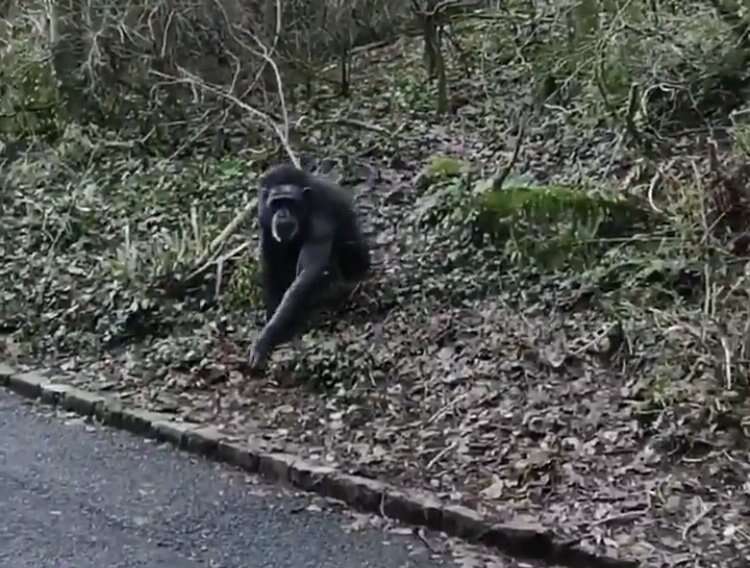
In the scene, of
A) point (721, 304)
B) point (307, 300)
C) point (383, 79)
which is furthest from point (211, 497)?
point (383, 79)

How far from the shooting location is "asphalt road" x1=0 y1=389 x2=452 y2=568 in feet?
18.7

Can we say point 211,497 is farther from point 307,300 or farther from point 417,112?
point 417,112

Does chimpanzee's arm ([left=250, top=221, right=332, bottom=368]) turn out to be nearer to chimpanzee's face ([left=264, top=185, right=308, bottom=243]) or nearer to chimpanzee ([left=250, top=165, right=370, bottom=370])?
chimpanzee ([left=250, top=165, right=370, bottom=370])

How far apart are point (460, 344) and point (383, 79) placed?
6336 millimetres

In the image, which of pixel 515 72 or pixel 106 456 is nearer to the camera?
pixel 106 456

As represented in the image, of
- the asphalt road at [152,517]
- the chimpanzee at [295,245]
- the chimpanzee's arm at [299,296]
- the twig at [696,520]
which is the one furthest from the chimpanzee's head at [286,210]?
the twig at [696,520]

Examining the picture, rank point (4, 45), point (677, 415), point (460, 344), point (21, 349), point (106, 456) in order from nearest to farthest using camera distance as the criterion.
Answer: point (677, 415), point (106, 456), point (460, 344), point (21, 349), point (4, 45)

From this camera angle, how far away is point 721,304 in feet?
23.7

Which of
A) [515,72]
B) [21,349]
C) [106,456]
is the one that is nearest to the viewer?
[106,456]

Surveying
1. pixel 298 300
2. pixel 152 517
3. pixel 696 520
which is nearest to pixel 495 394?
pixel 298 300

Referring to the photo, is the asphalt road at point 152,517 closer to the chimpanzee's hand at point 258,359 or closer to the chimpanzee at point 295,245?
the chimpanzee's hand at point 258,359

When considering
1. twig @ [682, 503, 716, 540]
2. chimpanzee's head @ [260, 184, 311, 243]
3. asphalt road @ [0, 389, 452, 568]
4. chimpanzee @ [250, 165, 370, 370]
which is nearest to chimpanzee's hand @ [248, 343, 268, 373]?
chimpanzee @ [250, 165, 370, 370]

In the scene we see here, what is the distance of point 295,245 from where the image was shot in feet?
26.8

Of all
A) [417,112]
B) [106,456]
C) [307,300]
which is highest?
[417,112]
